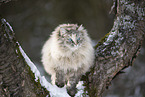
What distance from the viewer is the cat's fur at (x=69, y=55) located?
2113 mm

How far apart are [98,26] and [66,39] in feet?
15.3

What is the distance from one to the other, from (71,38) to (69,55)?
0.23 m

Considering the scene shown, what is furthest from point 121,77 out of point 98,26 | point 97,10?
point 97,10

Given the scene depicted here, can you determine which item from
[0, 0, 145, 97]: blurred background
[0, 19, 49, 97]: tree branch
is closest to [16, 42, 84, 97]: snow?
[0, 19, 49, 97]: tree branch

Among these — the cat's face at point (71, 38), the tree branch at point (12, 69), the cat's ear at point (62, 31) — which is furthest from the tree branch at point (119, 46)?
the tree branch at point (12, 69)

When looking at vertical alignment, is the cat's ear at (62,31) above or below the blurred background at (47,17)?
above

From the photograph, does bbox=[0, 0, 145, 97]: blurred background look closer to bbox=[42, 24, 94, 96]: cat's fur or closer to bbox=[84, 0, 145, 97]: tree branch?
bbox=[84, 0, 145, 97]: tree branch

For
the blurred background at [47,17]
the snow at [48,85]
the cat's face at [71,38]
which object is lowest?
the blurred background at [47,17]

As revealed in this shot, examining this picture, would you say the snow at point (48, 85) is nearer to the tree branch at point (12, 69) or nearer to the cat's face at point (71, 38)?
the tree branch at point (12, 69)

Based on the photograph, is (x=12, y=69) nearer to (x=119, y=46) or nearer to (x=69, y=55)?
(x=69, y=55)

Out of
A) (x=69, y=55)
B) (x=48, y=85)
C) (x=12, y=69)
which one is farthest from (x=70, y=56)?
(x=12, y=69)

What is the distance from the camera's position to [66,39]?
2111mm

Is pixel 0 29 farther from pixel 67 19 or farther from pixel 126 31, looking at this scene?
pixel 67 19

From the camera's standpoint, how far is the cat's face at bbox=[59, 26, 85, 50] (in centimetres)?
207
